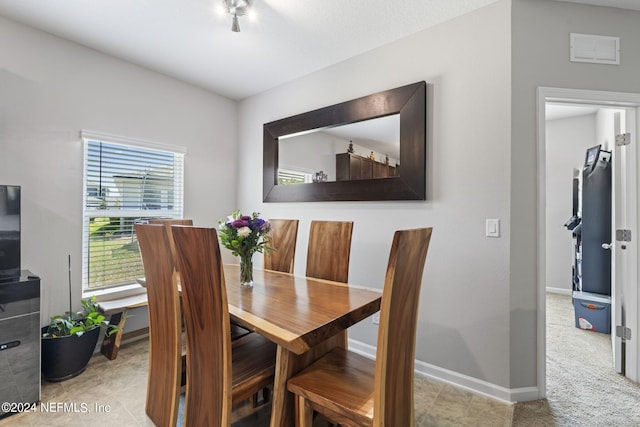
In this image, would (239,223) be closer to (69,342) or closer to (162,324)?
(162,324)

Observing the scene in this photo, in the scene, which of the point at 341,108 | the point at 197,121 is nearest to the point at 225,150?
the point at 197,121

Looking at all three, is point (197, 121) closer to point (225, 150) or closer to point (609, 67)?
point (225, 150)

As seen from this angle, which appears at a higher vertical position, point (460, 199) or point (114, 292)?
point (460, 199)

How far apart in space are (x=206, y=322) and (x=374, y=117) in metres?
2.06

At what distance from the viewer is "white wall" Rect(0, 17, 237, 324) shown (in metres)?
2.24

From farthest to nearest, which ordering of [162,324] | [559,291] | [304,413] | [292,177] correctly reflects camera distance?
[559,291] < [292,177] < [162,324] < [304,413]

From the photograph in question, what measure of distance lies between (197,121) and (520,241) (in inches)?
134

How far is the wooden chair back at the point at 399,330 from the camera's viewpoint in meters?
1.06

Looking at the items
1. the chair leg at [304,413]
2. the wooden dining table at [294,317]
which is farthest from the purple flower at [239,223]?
the chair leg at [304,413]

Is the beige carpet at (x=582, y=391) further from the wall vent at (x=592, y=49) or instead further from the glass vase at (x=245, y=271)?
the wall vent at (x=592, y=49)

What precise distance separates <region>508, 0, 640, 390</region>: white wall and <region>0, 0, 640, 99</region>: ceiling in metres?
0.13

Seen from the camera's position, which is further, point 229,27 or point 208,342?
point 229,27

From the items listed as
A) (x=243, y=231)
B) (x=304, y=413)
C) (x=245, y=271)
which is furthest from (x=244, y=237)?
(x=304, y=413)

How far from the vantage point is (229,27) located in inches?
91.2
